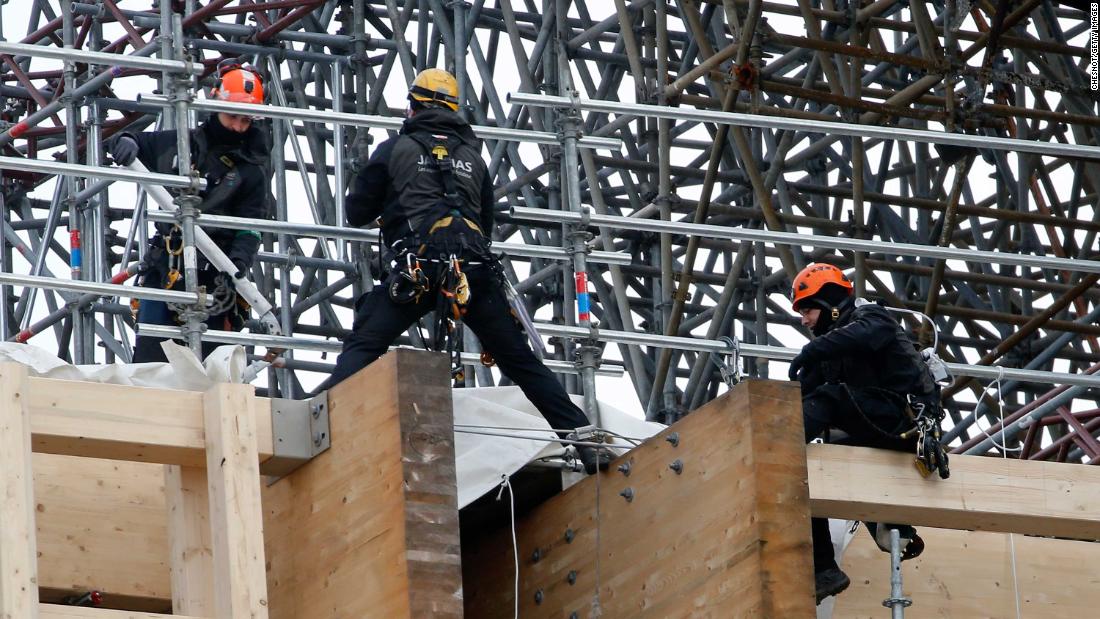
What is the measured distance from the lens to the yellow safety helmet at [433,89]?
12586 mm

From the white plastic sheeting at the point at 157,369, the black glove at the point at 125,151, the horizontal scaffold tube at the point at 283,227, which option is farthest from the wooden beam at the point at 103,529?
the black glove at the point at 125,151

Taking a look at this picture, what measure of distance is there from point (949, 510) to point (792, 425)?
4.69 ft

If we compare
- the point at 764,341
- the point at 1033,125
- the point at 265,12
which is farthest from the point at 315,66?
the point at 1033,125

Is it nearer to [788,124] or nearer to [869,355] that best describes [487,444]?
[869,355]

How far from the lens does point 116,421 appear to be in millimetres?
10469

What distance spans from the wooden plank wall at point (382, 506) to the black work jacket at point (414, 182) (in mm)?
1461

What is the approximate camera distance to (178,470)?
35.6 feet

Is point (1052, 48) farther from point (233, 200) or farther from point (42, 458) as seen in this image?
point (42, 458)

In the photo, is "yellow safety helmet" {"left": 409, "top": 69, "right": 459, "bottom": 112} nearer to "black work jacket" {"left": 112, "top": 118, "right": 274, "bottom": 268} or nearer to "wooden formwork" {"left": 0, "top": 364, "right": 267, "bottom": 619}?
"black work jacket" {"left": 112, "top": 118, "right": 274, "bottom": 268}

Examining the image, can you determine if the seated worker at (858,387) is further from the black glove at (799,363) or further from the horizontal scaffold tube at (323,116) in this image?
the horizontal scaffold tube at (323,116)

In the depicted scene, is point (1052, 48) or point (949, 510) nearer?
point (949, 510)

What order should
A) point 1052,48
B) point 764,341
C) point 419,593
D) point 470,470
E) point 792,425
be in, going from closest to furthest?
point 419,593, point 792,425, point 470,470, point 1052,48, point 764,341

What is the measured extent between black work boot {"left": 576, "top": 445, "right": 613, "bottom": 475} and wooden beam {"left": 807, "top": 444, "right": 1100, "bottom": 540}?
3.39ft

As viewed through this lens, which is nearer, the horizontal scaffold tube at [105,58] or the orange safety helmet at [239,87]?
the horizontal scaffold tube at [105,58]
